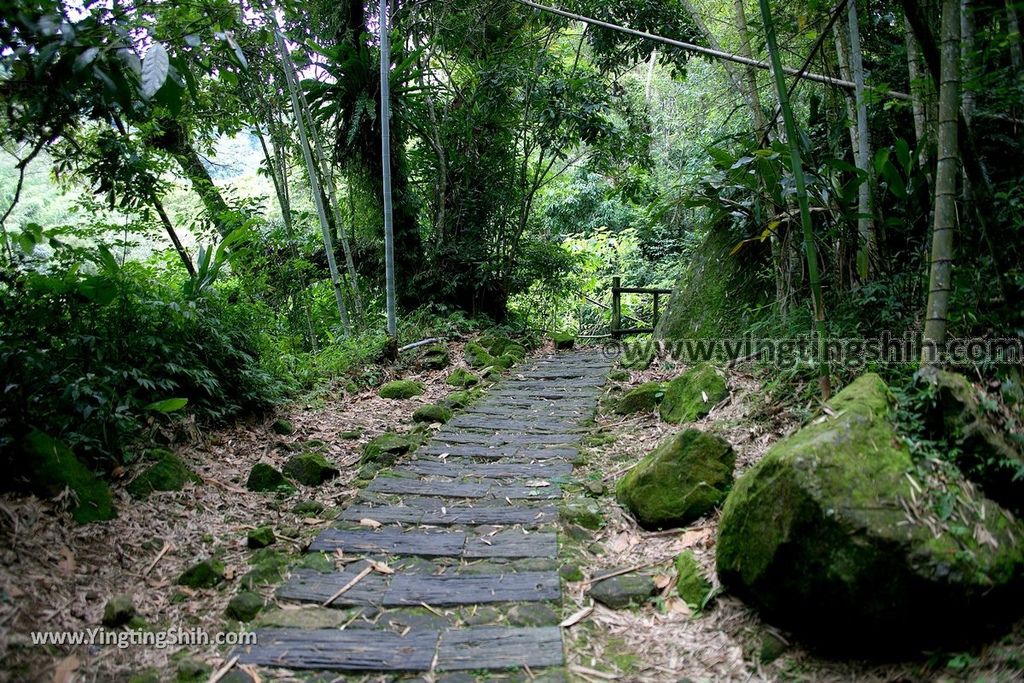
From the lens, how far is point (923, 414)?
2.36 m

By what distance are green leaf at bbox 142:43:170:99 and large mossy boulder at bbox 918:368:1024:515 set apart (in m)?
2.82

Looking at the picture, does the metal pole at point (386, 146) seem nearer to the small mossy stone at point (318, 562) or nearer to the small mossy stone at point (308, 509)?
the small mossy stone at point (308, 509)

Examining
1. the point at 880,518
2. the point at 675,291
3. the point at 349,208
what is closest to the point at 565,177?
the point at 349,208

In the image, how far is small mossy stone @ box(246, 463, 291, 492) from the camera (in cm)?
340

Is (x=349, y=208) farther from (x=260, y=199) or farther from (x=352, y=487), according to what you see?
(x=352, y=487)

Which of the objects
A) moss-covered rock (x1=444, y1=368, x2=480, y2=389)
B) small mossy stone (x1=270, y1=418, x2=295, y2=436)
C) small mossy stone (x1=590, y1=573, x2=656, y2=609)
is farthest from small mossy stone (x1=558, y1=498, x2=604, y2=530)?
moss-covered rock (x1=444, y1=368, x2=480, y2=389)

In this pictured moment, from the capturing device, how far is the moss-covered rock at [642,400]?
4.61 meters

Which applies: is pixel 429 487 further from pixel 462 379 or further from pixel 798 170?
pixel 462 379

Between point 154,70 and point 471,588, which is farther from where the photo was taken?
point 471,588

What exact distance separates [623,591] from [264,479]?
6.98 feet

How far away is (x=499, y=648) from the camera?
2.08 metres

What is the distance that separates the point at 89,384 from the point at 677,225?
13107 mm

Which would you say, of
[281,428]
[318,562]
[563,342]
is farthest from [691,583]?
[563,342]

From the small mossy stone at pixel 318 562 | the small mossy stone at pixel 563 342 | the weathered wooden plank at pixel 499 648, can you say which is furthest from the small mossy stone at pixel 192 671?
the small mossy stone at pixel 563 342
